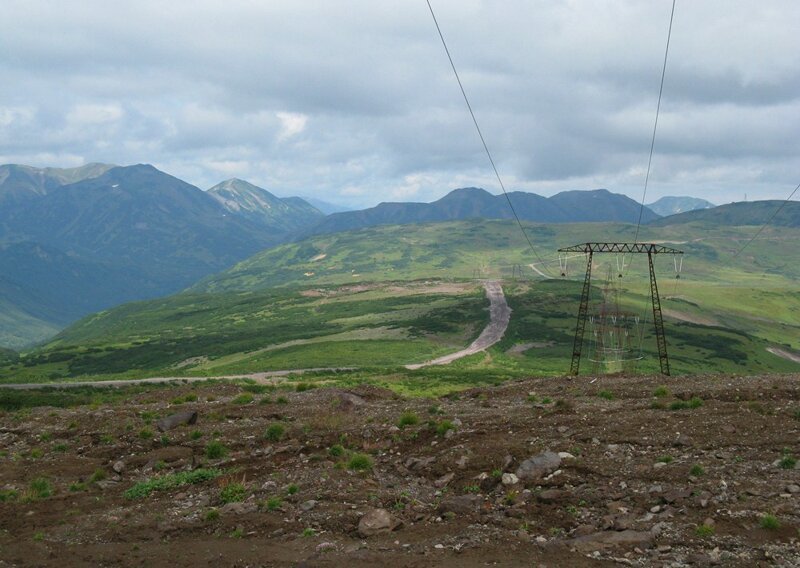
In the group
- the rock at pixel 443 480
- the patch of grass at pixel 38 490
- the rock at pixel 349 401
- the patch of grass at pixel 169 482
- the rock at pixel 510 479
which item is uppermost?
the rock at pixel 510 479

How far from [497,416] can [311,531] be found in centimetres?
1629

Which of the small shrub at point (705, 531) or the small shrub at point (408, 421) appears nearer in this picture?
the small shrub at point (705, 531)

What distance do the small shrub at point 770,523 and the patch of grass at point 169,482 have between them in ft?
72.6

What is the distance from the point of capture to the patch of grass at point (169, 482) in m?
28.2

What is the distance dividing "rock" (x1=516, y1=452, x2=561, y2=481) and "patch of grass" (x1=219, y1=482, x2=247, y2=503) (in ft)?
38.1

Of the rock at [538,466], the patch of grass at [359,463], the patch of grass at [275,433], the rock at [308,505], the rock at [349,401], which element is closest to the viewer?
the rock at [308,505]

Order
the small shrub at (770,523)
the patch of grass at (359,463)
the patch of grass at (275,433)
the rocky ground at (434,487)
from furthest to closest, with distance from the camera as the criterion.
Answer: the patch of grass at (275,433), the patch of grass at (359,463), the rocky ground at (434,487), the small shrub at (770,523)

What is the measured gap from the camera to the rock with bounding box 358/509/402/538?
22.2m

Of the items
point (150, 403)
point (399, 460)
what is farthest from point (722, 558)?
point (150, 403)

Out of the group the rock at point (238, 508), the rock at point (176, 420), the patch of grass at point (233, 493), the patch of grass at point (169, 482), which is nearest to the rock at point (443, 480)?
the rock at point (238, 508)

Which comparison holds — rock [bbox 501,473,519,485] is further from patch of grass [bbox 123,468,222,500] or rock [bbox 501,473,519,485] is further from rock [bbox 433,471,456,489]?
patch of grass [bbox 123,468,222,500]

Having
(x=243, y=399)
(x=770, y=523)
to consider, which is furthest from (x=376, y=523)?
(x=243, y=399)

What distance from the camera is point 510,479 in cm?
2497

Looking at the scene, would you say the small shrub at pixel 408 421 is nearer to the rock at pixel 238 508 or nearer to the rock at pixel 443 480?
the rock at pixel 443 480
